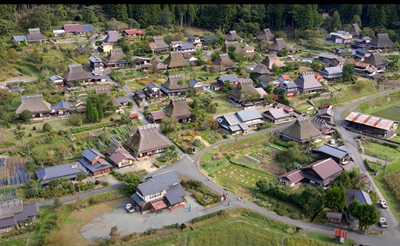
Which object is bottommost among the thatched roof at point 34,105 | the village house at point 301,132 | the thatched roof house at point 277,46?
the village house at point 301,132

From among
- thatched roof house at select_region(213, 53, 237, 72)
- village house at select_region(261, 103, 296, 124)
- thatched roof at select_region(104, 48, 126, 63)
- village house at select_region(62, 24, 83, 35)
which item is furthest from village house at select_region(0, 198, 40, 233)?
village house at select_region(62, 24, 83, 35)

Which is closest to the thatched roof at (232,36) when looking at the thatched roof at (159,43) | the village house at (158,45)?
the thatched roof at (159,43)

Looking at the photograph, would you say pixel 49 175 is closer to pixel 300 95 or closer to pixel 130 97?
pixel 130 97

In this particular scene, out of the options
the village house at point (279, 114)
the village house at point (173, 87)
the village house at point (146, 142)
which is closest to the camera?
the village house at point (146, 142)

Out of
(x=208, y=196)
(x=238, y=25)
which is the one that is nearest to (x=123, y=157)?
(x=208, y=196)

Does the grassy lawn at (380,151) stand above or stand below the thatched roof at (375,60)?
below

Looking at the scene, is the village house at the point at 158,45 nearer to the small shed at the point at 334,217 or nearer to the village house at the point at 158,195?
the village house at the point at 158,195
